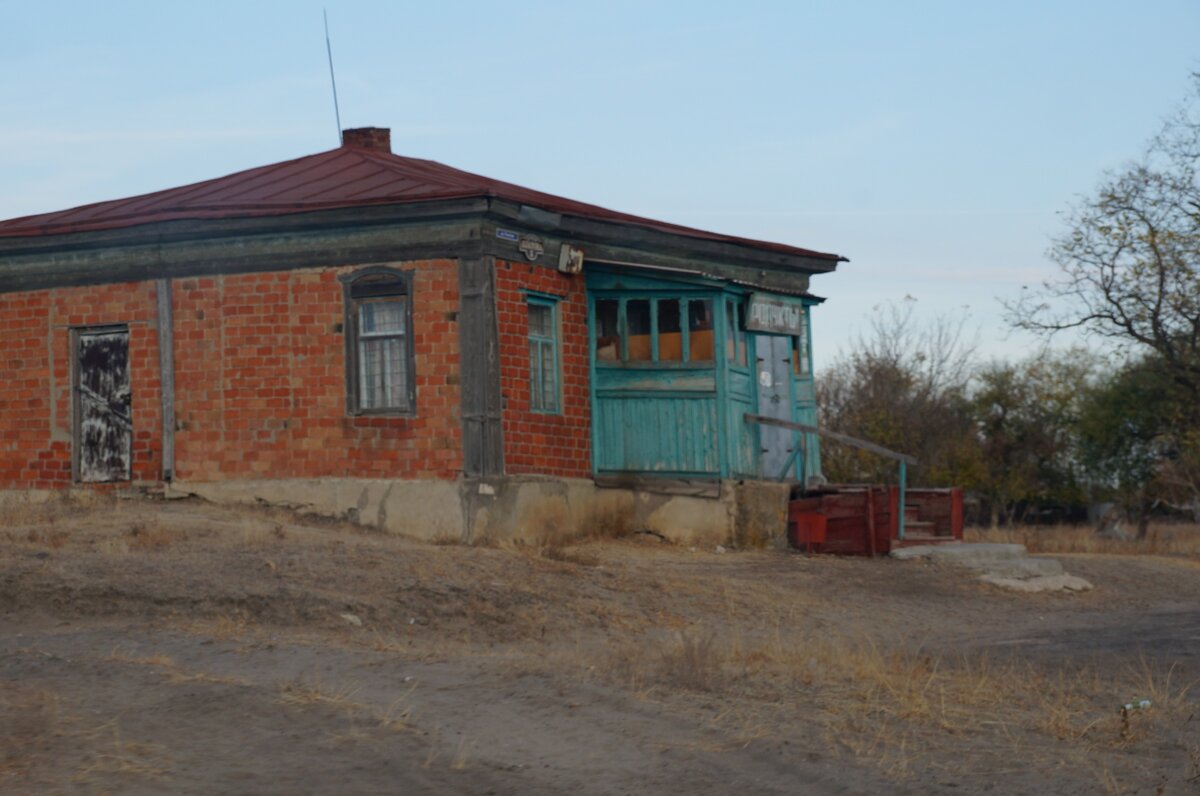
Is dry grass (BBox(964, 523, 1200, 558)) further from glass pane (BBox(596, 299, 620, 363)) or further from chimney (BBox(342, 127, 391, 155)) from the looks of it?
chimney (BBox(342, 127, 391, 155))

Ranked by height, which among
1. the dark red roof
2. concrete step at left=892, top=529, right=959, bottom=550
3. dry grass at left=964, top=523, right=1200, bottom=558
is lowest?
dry grass at left=964, top=523, right=1200, bottom=558

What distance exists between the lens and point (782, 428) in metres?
20.2

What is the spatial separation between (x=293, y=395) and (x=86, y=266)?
325 cm

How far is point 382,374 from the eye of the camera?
17.8 meters

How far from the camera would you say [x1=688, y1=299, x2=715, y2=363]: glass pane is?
62.4 ft

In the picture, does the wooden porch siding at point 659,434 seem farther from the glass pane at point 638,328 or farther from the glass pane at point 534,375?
the glass pane at point 534,375

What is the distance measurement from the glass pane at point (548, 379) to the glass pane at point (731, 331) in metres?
2.13

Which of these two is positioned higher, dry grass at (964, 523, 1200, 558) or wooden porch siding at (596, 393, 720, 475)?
wooden porch siding at (596, 393, 720, 475)

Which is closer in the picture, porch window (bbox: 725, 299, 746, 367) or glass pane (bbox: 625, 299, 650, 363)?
porch window (bbox: 725, 299, 746, 367)

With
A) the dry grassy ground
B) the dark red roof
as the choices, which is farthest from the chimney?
the dry grassy ground

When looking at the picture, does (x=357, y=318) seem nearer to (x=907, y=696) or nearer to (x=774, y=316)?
(x=774, y=316)

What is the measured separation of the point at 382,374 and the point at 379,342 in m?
0.36

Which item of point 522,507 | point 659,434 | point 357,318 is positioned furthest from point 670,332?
point 357,318

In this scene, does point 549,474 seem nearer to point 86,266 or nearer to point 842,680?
point 86,266
